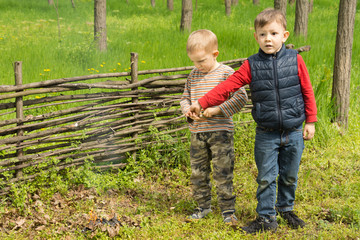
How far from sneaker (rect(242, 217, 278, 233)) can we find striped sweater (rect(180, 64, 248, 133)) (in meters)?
0.76

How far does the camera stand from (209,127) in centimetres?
309

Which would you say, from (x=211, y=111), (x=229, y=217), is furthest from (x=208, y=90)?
(x=229, y=217)

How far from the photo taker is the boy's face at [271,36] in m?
2.70

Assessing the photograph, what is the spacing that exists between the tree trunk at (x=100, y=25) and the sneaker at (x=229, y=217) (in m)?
6.08

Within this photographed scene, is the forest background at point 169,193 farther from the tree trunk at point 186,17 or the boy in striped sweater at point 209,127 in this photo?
the tree trunk at point 186,17

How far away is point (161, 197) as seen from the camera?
3.86 meters

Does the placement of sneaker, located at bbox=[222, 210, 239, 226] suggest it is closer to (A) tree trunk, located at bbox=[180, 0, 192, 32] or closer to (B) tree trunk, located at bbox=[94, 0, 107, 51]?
(B) tree trunk, located at bbox=[94, 0, 107, 51]

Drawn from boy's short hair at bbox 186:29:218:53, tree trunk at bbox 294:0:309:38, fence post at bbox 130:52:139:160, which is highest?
tree trunk at bbox 294:0:309:38

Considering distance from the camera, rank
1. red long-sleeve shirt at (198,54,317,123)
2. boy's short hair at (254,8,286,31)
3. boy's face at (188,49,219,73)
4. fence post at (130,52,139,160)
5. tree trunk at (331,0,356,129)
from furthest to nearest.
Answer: tree trunk at (331,0,356,129), fence post at (130,52,139,160), boy's face at (188,49,219,73), red long-sleeve shirt at (198,54,317,123), boy's short hair at (254,8,286,31)

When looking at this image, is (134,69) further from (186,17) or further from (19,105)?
(186,17)

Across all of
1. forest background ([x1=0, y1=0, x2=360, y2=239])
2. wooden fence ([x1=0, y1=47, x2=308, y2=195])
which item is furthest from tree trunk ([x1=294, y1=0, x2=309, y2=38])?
wooden fence ([x1=0, y1=47, x2=308, y2=195])

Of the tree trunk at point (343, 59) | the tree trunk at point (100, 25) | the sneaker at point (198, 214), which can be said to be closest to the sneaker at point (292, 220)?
the sneaker at point (198, 214)

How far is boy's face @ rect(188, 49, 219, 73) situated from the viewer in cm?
292

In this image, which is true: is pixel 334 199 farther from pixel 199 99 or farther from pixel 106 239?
pixel 106 239
